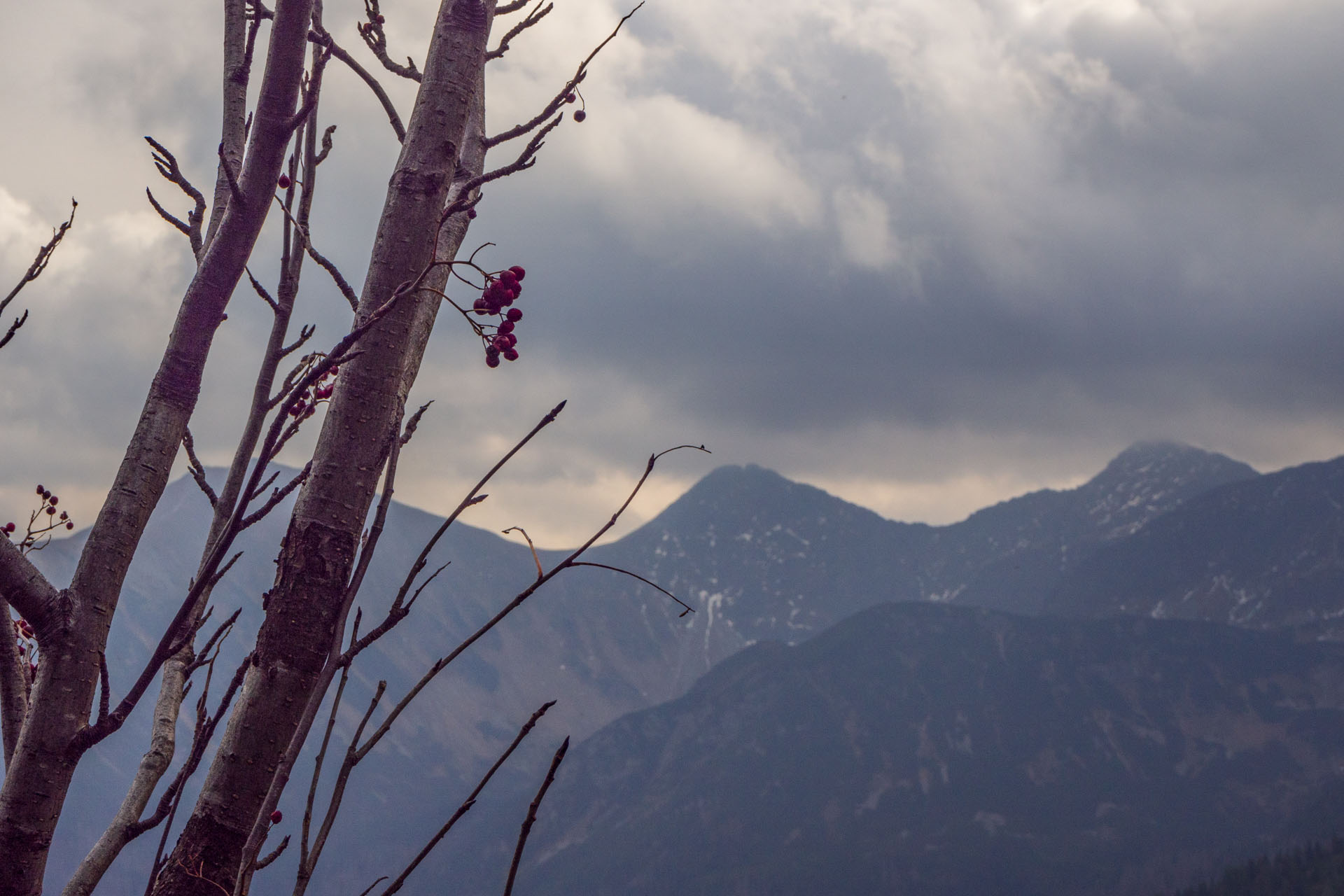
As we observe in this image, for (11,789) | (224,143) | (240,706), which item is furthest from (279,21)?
(11,789)

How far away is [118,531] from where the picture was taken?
499 centimetres

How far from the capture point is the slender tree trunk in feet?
12.8

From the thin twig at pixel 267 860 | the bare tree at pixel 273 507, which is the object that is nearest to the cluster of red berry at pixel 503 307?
the bare tree at pixel 273 507

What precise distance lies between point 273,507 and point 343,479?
32.5 inches

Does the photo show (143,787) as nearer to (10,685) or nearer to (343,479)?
(10,685)

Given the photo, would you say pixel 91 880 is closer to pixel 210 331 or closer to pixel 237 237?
pixel 210 331

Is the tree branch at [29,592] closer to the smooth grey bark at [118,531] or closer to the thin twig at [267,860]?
the smooth grey bark at [118,531]

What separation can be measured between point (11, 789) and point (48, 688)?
Result: 420 millimetres

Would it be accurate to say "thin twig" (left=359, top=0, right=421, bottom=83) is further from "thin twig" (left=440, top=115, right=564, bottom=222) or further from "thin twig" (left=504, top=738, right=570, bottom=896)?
"thin twig" (left=504, top=738, right=570, bottom=896)

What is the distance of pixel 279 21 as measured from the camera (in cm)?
486

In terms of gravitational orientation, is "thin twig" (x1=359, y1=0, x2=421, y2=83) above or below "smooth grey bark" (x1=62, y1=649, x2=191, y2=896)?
above

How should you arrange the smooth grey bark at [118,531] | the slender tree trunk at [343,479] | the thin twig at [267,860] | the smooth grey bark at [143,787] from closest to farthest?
the thin twig at [267,860] → the slender tree trunk at [343,479] → the smooth grey bark at [118,531] → the smooth grey bark at [143,787]

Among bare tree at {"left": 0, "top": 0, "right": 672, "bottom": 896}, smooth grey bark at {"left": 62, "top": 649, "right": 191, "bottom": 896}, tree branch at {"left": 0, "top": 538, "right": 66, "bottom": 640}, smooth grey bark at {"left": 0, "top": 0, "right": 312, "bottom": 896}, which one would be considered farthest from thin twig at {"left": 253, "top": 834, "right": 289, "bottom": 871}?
smooth grey bark at {"left": 62, "top": 649, "right": 191, "bottom": 896}

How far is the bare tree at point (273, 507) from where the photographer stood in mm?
3834
